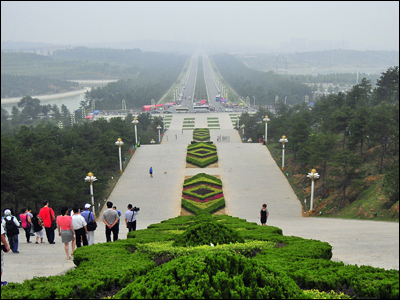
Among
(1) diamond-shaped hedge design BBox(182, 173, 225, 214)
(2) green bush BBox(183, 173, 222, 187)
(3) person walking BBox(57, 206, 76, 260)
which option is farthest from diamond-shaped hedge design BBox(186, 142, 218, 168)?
(3) person walking BBox(57, 206, 76, 260)

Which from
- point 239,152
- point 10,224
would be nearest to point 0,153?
point 10,224

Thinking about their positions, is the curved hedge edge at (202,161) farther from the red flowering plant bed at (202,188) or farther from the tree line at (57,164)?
the tree line at (57,164)

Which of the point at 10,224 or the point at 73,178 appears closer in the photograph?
the point at 10,224

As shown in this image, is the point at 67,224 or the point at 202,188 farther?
the point at 202,188

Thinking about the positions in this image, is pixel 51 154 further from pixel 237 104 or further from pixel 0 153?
pixel 237 104

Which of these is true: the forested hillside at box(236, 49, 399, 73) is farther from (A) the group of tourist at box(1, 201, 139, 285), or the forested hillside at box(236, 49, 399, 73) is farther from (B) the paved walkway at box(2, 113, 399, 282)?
(A) the group of tourist at box(1, 201, 139, 285)

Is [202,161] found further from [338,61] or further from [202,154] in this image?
[338,61]

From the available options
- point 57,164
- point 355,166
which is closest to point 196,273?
point 355,166
